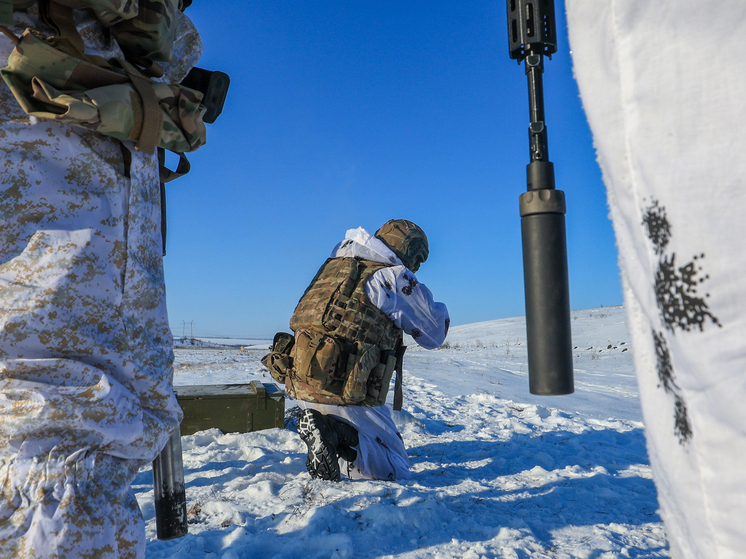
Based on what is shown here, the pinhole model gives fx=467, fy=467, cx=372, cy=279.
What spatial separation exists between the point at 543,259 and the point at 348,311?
2171mm

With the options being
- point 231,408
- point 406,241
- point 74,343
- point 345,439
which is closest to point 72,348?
point 74,343

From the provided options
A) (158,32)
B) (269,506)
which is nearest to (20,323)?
(158,32)

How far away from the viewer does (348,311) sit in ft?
9.93

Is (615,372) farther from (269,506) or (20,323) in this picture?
(20,323)

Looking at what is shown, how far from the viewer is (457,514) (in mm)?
2207

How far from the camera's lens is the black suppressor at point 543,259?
0.92 m

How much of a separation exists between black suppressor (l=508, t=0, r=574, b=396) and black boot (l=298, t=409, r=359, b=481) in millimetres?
1994

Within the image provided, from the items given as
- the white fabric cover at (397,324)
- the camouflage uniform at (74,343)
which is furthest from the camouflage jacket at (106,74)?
the white fabric cover at (397,324)

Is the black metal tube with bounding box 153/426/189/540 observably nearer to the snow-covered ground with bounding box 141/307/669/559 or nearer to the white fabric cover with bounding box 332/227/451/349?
the snow-covered ground with bounding box 141/307/669/559

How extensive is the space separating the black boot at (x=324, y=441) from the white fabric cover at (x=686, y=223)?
2281 millimetres

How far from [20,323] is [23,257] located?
0.13 m

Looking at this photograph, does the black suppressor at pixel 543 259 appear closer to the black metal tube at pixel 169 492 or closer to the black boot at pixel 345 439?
the black metal tube at pixel 169 492

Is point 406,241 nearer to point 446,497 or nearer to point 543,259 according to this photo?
point 446,497

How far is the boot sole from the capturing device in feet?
8.72
